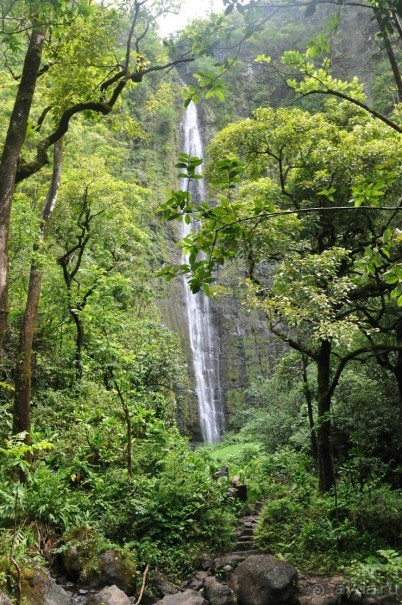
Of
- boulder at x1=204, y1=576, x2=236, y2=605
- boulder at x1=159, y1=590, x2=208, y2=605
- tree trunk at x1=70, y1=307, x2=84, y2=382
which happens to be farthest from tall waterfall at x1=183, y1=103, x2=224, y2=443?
boulder at x1=159, y1=590, x2=208, y2=605

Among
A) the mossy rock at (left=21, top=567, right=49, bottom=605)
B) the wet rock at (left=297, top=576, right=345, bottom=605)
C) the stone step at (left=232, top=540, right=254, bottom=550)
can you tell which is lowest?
the wet rock at (left=297, top=576, right=345, bottom=605)

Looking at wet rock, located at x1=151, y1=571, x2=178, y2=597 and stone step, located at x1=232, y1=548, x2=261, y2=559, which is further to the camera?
stone step, located at x1=232, y1=548, x2=261, y2=559

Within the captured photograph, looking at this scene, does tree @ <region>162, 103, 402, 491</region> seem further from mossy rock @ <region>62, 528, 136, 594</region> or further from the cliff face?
the cliff face

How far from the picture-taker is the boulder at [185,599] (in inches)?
217

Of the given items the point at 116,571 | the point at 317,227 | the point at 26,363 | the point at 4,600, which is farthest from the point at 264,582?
the point at 317,227

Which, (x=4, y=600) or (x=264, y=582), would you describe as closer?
(x=4, y=600)

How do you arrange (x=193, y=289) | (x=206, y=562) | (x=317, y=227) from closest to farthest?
(x=193, y=289) < (x=206, y=562) < (x=317, y=227)

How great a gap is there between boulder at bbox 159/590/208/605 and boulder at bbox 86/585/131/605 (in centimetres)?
50

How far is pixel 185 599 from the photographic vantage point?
5613 mm

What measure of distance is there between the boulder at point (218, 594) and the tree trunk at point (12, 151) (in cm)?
418

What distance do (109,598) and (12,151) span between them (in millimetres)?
4738

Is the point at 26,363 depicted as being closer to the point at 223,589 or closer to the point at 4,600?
the point at 4,600

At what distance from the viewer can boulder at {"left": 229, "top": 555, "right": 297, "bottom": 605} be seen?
5.85 metres

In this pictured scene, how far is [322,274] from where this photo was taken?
7.36 meters
